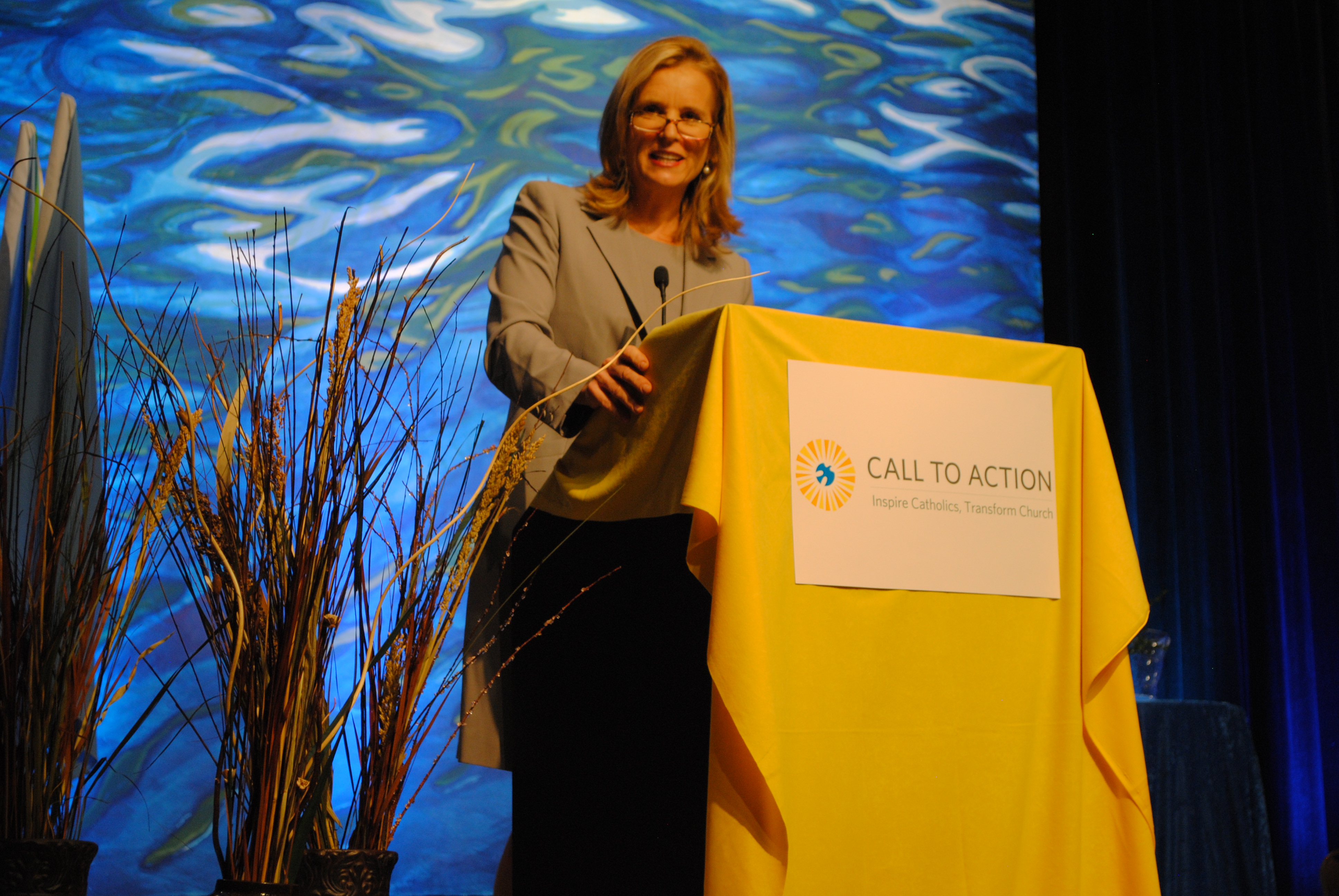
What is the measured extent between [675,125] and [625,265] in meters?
0.29

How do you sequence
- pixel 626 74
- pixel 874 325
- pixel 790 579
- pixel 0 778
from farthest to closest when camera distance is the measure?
pixel 626 74 < pixel 874 325 < pixel 790 579 < pixel 0 778

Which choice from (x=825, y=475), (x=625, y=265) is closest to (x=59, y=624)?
(x=825, y=475)

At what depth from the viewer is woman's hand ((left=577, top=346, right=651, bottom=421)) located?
1347 mm

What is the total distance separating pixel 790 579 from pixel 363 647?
1.58 ft

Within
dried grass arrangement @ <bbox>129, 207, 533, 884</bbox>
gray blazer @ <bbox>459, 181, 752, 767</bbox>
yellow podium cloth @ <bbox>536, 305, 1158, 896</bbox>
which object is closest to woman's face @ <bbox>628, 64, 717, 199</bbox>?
gray blazer @ <bbox>459, 181, 752, 767</bbox>

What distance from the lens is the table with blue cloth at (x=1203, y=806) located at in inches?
88.7

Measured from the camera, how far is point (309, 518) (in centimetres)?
101

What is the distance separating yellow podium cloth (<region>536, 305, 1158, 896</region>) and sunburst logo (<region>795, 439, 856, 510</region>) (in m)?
0.02

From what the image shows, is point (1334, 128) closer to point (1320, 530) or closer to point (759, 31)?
point (1320, 530)

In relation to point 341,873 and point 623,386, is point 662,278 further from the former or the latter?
point 341,873

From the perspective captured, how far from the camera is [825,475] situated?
4.13ft

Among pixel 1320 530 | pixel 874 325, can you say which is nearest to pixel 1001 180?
pixel 1320 530

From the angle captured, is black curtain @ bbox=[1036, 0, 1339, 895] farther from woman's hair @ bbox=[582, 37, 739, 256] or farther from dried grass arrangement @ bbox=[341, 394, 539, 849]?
dried grass arrangement @ bbox=[341, 394, 539, 849]

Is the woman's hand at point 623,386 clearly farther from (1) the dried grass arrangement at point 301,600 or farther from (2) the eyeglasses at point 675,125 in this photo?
(2) the eyeglasses at point 675,125
